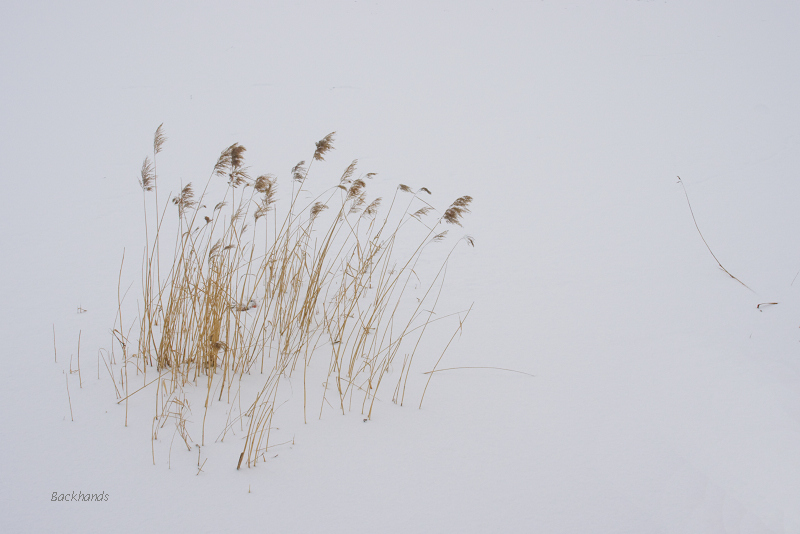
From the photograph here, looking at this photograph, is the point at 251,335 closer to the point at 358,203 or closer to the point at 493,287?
the point at 358,203

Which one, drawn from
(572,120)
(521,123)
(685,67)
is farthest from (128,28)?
(685,67)

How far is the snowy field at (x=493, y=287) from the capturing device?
1.76 m

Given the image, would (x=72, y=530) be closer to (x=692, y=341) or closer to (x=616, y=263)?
(x=692, y=341)

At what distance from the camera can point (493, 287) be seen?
11.8 ft

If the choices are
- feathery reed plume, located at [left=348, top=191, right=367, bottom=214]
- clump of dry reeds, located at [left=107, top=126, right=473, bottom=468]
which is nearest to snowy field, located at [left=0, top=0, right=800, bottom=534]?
clump of dry reeds, located at [left=107, top=126, right=473, bottom=468]

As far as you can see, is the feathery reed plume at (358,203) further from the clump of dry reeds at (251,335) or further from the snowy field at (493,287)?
the snowy field at (493,287)

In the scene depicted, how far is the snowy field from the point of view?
1.76 m

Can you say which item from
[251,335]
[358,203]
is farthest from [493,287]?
[251,335]

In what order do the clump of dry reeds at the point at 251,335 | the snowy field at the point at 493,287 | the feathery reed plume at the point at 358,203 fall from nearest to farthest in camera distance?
the snowy field at the point at 493,287 < the clump of dry reeds at the point at 251,335 < the feathery reed plume at the point at 358,203

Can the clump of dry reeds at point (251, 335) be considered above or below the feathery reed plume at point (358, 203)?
below

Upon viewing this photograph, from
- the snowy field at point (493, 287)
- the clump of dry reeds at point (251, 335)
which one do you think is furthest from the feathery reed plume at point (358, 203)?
the snowy field at point (493, 287)

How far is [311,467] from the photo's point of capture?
1.87 metres

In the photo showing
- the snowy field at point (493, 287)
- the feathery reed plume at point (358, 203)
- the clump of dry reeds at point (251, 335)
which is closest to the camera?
the snowy field at point (493, 287)

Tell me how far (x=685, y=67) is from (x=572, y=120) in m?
3.38
